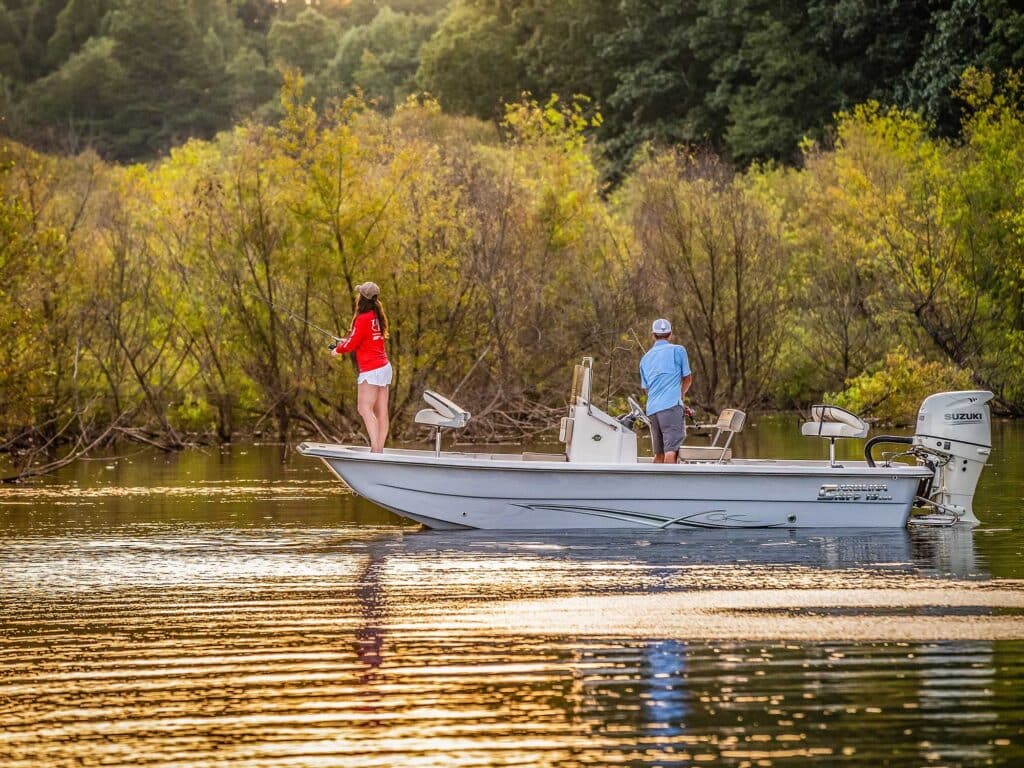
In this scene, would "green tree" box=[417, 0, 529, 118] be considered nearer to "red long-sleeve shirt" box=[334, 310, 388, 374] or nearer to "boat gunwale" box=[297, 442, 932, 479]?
"red long-sleeve shirt" box=[334, 310, 388, 374]

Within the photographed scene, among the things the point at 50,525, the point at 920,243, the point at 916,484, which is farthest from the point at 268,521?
the point at 920,243

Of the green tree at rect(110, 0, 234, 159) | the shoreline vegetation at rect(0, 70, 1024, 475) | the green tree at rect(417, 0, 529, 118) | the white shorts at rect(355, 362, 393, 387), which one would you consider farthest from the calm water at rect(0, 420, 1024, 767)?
the green tree at rect(110, 0, 234, 159)

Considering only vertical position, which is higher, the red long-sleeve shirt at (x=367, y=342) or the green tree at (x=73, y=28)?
the green tree at (x=73, y=28)

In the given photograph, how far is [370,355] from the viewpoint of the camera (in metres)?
18.3

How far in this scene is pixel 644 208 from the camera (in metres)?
43.4

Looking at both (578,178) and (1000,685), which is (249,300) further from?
(1000,685)

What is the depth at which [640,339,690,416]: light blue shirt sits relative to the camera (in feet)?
57.7

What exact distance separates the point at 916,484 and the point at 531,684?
27.8 ft

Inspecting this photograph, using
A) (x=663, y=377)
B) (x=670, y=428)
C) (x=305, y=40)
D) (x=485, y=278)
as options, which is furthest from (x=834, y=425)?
(x=305, y=40)

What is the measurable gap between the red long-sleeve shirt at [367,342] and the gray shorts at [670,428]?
293 cm

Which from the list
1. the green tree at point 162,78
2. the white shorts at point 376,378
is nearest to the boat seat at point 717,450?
the white shorts at point 376,378

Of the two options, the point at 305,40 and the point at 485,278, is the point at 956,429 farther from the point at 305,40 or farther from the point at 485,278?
the point at 305,40

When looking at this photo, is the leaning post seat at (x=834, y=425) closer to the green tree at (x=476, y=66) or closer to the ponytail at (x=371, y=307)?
the ponytail at (x=371, y=307)

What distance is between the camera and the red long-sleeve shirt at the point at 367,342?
18.2 m
